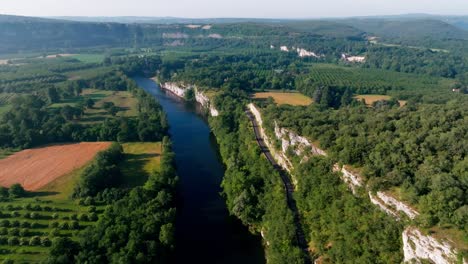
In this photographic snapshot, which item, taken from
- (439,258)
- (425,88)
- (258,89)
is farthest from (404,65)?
(439,258)

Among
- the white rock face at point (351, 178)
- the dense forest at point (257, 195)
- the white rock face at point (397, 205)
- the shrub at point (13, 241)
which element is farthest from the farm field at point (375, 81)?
the shrub at point (13, 241)

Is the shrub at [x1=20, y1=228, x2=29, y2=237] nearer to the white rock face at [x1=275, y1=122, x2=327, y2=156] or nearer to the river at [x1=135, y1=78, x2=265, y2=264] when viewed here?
the river at [x1=135, y1=78, x2=265, y2=264]

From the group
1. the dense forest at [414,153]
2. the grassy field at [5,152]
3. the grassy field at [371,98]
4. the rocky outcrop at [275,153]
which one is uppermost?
the dense forest at [414,153]

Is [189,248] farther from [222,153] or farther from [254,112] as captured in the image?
[254,112]

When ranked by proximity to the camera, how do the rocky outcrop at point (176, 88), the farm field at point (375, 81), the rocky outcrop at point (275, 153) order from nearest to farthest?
the rocky outcrop at point (275, 153), the farm field at point (375, 81), the rocky outcrop at point (176, 88)

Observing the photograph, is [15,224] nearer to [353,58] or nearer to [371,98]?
[371,98]

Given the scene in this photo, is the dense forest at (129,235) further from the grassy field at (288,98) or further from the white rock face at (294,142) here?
the grassy field at (288,98)

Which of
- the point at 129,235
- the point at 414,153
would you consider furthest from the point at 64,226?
the point at 414,153

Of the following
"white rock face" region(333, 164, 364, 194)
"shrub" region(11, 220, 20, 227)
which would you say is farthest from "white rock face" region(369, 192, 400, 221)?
"shrub" region(11, 220, 20, 227)
